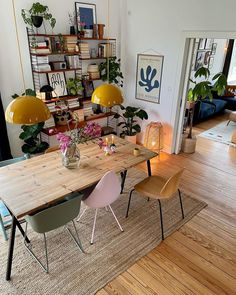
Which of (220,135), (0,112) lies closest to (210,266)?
(0,112)

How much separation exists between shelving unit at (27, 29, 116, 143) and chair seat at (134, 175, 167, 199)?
150cm

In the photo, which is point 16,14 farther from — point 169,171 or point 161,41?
point 169,171

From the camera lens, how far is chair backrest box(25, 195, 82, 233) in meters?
2.04

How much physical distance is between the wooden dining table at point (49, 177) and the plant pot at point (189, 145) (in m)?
2.06

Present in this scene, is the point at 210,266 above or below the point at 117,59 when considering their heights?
below

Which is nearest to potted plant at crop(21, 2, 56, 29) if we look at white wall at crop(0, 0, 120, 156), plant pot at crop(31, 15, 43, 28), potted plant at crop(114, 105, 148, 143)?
plant pot at crop(31, 15, 43, 28)

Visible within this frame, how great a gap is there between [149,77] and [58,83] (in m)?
1.77

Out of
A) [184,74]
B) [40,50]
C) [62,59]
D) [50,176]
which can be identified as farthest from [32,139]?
[184,74]

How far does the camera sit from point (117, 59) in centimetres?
514

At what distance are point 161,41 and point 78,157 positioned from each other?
2930 millimetres

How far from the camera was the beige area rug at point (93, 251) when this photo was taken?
2199 millimetres

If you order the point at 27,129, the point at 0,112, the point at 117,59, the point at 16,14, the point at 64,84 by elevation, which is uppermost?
the point at 16,14

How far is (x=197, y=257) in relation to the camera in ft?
8.32

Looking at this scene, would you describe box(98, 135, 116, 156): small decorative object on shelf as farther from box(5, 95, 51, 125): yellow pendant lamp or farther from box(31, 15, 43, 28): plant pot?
box(31, 15, 43, 28): plant pot
